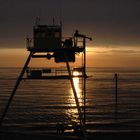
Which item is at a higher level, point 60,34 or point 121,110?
point 60,34

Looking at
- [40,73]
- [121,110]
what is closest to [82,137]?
[40,73]

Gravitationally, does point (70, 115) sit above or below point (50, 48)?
below

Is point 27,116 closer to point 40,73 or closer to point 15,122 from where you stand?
point 15,122

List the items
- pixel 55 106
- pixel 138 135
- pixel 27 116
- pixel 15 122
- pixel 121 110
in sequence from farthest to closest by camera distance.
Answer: pixel 55 106 → pixel 121 110 → pixel 27 116 → pixel 15 122 → pixel 138 135

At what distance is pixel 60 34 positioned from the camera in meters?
33.6

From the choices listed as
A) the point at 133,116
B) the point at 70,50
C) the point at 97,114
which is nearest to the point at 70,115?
the point at 97,114

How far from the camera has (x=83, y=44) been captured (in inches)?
1352

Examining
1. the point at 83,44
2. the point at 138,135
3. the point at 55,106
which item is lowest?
the point at 55,106

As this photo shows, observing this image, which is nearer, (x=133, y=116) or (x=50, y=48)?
(x=50, y=48)

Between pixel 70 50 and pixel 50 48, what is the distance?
61.7 inches

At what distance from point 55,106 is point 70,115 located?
14.9 meters

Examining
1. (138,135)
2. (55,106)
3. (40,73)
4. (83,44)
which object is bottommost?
(55,106)

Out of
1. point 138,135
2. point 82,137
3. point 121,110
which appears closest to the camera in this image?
point 82,137

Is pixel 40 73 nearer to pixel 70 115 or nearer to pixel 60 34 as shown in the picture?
pixel 60 34
